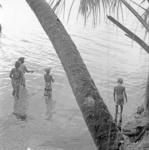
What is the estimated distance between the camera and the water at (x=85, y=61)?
42.7 ft

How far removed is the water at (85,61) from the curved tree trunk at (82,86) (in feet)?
2.84

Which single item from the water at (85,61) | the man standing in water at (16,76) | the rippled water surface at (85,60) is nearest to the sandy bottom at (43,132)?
the water at (85,61)

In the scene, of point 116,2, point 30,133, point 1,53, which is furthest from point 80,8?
point 1,53

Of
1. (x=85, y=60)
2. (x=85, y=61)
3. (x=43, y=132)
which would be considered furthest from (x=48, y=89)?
(x=85, y=60)

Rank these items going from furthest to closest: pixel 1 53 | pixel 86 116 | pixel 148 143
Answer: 1. pixel 1 53
2. pixel 148 143
3. pixel 86 116

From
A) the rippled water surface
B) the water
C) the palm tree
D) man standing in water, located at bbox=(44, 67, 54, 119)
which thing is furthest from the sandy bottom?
the palm tree

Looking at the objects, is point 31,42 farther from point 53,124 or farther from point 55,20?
point 55,20

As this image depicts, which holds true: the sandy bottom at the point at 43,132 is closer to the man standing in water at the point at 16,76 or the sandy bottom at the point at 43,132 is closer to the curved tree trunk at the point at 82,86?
the man standing in water at the point at 16,76

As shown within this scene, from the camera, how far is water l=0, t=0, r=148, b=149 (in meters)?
13.0

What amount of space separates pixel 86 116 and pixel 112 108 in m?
11.4

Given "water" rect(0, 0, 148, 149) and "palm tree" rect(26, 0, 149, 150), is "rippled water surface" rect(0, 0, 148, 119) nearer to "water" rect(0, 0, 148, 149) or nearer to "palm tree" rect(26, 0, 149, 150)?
"water" rect(0, 0, 148, 149)

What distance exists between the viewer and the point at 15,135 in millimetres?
9047

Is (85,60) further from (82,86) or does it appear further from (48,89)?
(82,86)

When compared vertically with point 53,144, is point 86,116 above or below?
above
